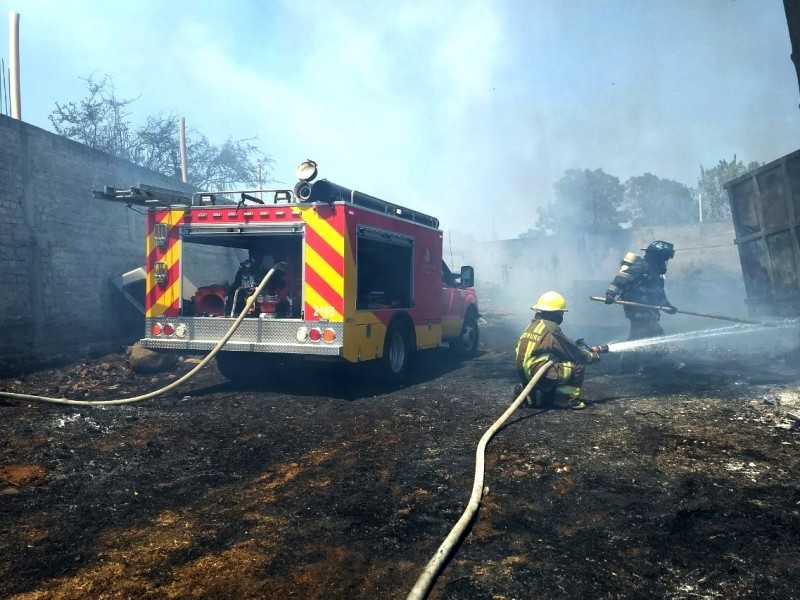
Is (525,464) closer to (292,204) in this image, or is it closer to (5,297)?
(292,204)

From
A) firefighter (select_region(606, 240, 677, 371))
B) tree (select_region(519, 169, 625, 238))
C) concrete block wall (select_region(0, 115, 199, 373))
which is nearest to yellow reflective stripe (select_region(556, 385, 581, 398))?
firefighter (select_region(606, 240, 677, 371))

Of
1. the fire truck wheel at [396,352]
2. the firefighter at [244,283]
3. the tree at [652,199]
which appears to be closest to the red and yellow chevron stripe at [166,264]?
the firefighter at [244,283]

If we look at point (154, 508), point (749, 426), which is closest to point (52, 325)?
point (154, 508)

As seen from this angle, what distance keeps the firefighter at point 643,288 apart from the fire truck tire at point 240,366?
509 centimetres

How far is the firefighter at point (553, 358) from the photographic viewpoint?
18.2ft

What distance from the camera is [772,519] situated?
3.03 m

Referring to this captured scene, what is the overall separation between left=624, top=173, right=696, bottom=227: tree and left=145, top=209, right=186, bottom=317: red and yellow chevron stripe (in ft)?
143

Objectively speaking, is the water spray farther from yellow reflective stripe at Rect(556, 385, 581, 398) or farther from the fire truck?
the fire truck

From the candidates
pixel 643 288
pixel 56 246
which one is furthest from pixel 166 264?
pixel 643 288

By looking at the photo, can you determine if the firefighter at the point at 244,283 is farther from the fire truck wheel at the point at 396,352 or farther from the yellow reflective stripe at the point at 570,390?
the yellow reflective stripe at the point at 570,390

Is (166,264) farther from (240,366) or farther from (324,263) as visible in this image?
(324,263)

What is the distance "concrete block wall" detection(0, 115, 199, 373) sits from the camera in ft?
27.3

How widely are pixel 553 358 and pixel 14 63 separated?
1140 cm

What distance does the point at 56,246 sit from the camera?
→ 921 centimetres
